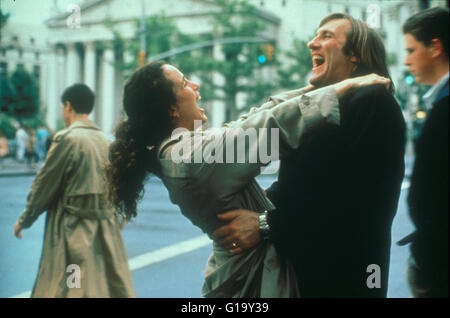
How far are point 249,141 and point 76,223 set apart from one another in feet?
9.21

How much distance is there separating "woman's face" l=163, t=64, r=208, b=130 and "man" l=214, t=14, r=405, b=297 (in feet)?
1.32

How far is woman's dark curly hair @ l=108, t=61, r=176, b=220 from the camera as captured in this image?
75.4 inches


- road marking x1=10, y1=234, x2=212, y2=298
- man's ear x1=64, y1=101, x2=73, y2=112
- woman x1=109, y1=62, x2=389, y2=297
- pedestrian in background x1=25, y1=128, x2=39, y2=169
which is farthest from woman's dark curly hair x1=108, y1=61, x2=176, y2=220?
pedestrian in background x1=25, y1=128, x2=39, y2=169

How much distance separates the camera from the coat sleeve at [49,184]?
160 inches

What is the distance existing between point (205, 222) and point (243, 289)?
0.76ft

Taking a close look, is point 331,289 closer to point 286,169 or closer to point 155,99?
point 286,169

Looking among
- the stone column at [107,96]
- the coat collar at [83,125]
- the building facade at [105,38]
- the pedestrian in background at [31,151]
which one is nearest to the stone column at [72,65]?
the building facade at [105,38]

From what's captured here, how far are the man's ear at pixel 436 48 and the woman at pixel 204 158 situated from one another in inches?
10.5

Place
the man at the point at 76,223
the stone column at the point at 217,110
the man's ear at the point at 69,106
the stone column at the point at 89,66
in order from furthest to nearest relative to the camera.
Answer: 1. the stone column at the point at 89,66
2. the stone column at the point at 217,110
3. the man's ear at the point at 69,106
4. the man at the point at 76,223

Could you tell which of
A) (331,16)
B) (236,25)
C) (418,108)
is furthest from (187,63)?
(331,16)

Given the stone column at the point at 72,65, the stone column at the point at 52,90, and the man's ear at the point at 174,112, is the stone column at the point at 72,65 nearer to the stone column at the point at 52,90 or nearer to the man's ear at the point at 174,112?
the stone column at the point at 52,90

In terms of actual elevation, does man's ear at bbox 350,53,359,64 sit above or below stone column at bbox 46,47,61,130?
Result: above

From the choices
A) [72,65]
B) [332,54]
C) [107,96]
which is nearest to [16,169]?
[107,96]

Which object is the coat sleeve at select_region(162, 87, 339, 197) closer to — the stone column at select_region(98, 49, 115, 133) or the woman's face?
the woman's face
